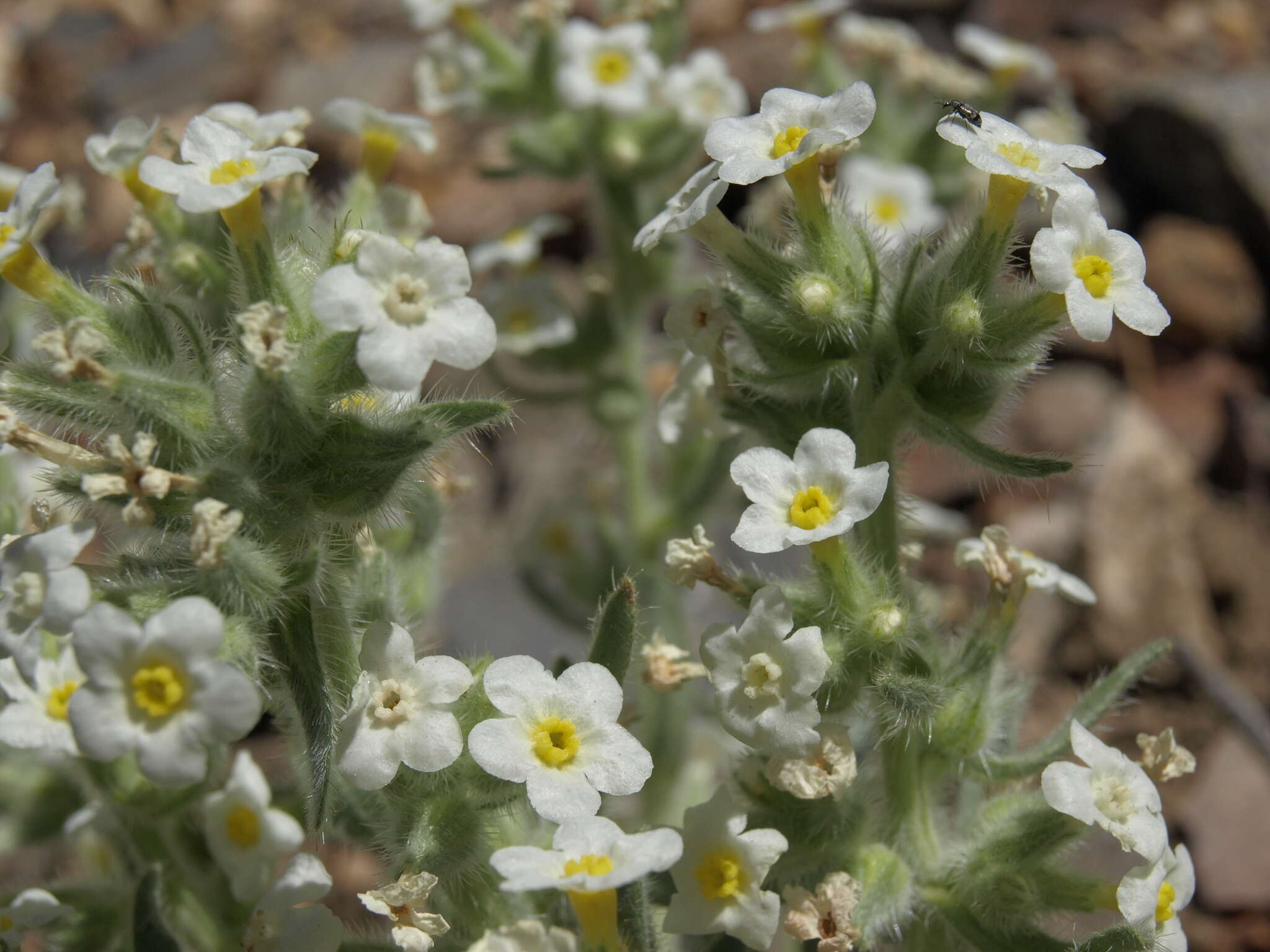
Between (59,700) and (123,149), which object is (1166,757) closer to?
(59,700)

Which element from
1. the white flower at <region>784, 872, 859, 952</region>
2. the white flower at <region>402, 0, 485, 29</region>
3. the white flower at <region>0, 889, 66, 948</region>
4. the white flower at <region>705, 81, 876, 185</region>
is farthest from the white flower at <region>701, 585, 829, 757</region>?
the white flower at <region>402, 0, 485, 29</region>

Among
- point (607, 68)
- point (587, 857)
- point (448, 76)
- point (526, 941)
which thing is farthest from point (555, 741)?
point (448, 76)

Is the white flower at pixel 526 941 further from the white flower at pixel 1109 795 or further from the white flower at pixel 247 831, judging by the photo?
the white flower at pixel 1109 795

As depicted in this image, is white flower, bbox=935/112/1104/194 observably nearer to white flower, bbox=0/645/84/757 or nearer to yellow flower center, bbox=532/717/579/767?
yellow flower center, bbox=532/717/579/767

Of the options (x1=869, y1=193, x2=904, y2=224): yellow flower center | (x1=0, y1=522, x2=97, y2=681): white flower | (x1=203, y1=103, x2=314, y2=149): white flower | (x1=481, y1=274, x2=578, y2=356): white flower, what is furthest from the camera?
(x1=869, y1=193, x2=904, y2=224): yellow flower center

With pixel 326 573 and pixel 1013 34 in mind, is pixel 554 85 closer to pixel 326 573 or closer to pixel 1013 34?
pixel 326 573

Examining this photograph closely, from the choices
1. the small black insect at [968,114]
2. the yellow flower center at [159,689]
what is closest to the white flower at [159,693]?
the yellow flower center at [159,689]

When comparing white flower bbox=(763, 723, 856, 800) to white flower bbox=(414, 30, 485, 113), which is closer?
white flower bbox=(763, 723, 856, 800)
